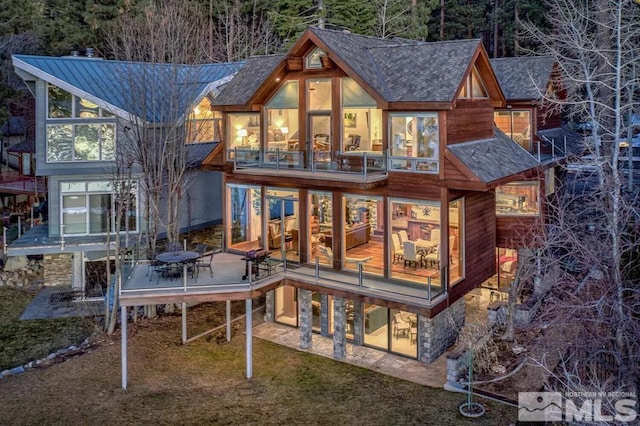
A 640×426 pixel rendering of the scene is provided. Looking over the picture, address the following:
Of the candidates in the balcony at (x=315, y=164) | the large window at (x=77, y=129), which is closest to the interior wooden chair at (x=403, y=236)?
the balcony at (x=315, y=164)

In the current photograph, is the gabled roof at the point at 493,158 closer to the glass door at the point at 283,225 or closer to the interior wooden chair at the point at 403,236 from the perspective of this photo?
the interior wooden chair at the point at 403,236

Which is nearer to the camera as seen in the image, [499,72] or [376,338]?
[376,338]

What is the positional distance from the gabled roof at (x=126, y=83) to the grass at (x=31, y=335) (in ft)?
24.1

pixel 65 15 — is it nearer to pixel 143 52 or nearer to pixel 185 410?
pixel 143 52

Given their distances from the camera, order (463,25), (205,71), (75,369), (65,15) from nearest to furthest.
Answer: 1. (75,369)
2. (205,71)
3. (65,15)
4. (463,25)

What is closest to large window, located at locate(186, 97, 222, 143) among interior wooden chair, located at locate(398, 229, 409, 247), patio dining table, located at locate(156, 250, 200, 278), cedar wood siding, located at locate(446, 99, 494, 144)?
patio dining table, located at locate(156, 250, 200, 278)

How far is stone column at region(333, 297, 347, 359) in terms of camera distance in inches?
639

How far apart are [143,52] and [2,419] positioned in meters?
13.4

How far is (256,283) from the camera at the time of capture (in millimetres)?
15664

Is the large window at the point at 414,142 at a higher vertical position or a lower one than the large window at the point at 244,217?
higher

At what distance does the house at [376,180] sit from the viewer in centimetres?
1566

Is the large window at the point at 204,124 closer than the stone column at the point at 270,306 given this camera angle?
No

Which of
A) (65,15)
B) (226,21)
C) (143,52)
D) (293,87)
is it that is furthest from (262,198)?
(65,15)

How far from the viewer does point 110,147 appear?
2167cm
